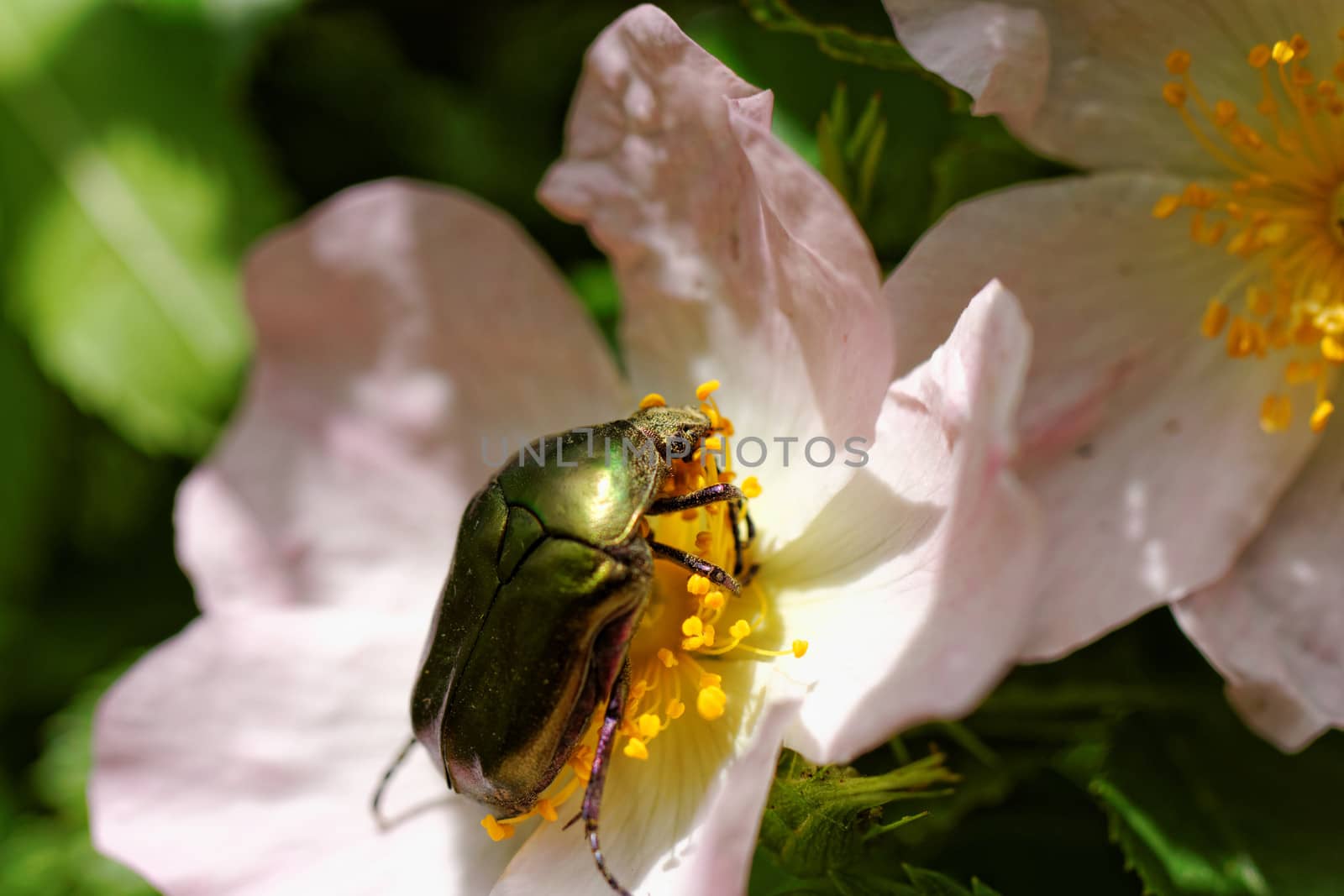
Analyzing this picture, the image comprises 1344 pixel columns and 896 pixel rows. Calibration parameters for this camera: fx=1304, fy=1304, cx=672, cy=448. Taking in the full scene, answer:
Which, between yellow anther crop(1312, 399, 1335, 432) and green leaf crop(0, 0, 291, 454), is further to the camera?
green leaf crop(0, 0, 291, 454)

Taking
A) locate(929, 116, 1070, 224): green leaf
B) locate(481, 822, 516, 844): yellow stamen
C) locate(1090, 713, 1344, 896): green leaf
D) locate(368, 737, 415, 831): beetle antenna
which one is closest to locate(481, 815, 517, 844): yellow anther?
locate(481, 822, 516, 844): yellow stamen

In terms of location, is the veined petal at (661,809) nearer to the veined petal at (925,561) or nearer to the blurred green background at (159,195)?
the veined petal at (925,561)

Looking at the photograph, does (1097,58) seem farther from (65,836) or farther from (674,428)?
(65,836)

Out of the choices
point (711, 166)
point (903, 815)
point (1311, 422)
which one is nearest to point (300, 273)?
point (711, 166)

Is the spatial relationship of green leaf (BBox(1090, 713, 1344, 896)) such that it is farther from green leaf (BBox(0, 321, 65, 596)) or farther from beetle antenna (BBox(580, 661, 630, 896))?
green leaf (BBox(0, 321, 65, 596))

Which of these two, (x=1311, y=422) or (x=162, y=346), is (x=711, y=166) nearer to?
(x=1311, y=422)

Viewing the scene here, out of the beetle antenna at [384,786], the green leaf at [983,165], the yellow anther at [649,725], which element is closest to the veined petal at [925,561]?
the yellow anther at [649,725]
